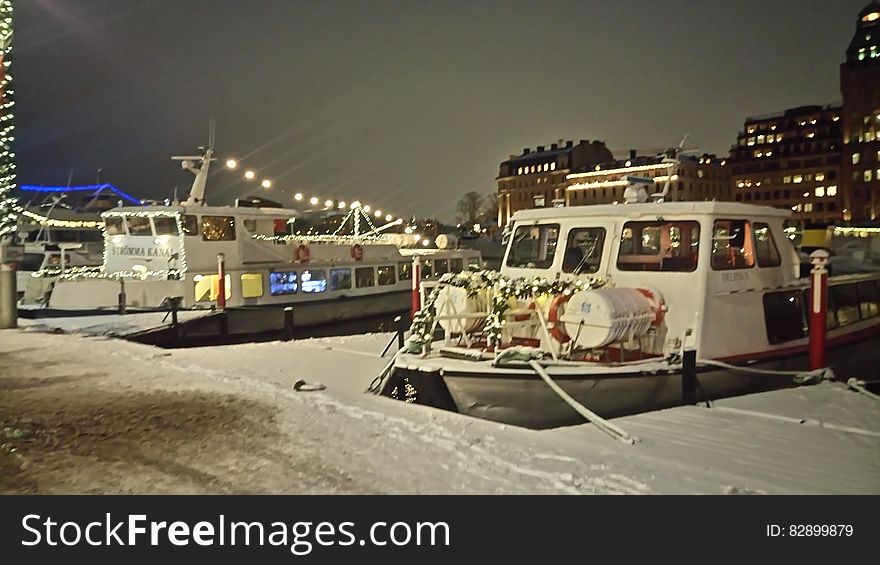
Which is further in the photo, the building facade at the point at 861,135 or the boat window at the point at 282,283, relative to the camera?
the building facade at the point at 861,135

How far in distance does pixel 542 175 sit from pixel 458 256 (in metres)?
74.1

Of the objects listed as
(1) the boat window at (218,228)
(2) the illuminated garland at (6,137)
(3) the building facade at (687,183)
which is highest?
(3) the building facade at (687,183)

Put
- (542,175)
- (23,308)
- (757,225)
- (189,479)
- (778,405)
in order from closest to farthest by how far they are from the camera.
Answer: (189,479)
(778,405)
(757,225)
(23,308)
(542,175)

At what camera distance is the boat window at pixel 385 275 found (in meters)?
21.8

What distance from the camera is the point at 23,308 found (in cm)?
1748

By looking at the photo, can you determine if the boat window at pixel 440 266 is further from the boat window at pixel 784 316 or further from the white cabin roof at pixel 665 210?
the boat window at pixel 784 316

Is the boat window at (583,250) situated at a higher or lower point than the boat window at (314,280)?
higher

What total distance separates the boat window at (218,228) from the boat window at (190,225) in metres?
0.17

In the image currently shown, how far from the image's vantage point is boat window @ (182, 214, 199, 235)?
17.7 metres

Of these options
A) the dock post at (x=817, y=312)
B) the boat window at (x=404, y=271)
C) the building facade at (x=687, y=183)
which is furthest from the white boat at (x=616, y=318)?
the building facade at (x=687, y=183)

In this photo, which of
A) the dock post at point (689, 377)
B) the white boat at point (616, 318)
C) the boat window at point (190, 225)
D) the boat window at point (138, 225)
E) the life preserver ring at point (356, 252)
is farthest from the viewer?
the life preserver ring at point (356, 252)
